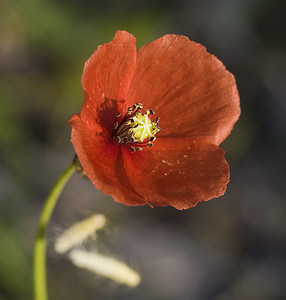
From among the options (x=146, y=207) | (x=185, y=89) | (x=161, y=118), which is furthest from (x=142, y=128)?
(x=146, y=207)

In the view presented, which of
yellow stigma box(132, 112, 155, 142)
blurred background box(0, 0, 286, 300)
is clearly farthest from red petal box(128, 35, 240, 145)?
blurred background box(0, 0, 286, 300)

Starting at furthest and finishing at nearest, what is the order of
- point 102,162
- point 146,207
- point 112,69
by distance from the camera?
point 146,207, point 112,69, point 102,162

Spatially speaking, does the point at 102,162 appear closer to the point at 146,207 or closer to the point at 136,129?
the point at 136,129

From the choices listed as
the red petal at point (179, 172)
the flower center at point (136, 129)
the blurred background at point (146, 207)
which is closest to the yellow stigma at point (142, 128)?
the flower center at point (136, 129)

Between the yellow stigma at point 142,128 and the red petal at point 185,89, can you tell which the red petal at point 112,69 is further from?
the yellow stigma at point 142,128

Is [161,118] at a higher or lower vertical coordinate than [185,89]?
lower

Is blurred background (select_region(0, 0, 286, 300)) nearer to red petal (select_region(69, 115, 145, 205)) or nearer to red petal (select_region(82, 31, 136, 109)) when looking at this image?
red petal (select_region(69, 115, 145, 205))
